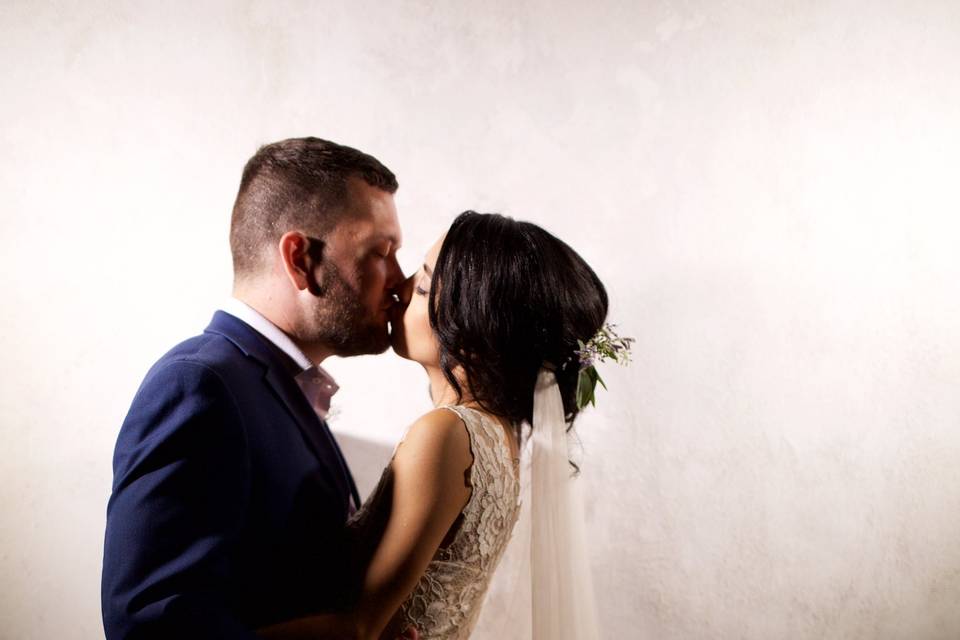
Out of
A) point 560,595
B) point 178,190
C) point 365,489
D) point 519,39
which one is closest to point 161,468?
point 560,595

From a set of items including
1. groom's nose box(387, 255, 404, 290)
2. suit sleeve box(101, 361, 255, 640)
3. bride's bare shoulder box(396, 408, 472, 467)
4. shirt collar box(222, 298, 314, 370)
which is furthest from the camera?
groom's nose box(387, 255, 404, 290)

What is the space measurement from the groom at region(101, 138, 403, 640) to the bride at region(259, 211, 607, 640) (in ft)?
0.49

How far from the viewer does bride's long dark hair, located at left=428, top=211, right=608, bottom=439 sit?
1.89 meters

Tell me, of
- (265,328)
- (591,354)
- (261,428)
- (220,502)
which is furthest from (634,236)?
(220,502)

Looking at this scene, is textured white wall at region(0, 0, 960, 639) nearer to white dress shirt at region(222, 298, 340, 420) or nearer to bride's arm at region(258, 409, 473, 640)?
white dress shirt at region(222, 298, 340, 420)

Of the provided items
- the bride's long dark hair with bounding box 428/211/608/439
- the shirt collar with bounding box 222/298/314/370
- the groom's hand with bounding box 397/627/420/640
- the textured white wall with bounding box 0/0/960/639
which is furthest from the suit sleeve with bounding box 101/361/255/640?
the textured white wall with bounding box 0/0/960/639

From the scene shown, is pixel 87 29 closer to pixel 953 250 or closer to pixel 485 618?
pixel 485 618

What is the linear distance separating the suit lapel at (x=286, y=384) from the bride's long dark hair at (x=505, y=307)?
1.23ft

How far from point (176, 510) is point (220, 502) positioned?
0.30 feet

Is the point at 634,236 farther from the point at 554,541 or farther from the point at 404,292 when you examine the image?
the point at 554,541

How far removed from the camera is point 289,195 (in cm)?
196

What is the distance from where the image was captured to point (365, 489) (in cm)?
279

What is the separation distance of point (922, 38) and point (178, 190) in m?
2.84

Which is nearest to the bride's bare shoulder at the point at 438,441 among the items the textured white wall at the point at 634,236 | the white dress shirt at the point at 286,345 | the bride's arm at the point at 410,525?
the bride's arm at the point at 410,525
